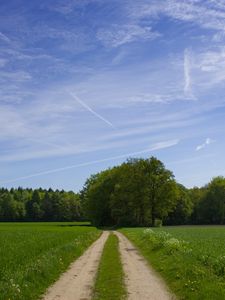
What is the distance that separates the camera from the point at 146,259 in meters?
31.1

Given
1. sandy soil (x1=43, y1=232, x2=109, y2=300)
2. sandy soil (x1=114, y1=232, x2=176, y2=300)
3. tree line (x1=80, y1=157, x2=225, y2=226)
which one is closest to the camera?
sandy soil (x1=114, y1=232, x2=176, y2=300)

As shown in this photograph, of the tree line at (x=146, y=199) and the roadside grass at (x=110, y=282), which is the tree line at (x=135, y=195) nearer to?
the tree line at (x=146, y=199)

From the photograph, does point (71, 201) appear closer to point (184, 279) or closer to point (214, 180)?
point (214, 180)

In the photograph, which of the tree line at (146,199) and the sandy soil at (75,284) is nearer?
the sandy soil at (75,284)

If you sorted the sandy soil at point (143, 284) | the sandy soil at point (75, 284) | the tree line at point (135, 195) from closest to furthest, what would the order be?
the sandy soil at point (143, 284)
the sandy soil at point (75, 284)
the tree line at point (135, 195)

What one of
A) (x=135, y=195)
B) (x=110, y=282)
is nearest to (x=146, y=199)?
(x=135, y=195)

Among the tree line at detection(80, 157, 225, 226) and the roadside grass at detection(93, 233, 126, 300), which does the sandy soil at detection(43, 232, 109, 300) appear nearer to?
the roadside grass at detection(93, 233, 126, 300)

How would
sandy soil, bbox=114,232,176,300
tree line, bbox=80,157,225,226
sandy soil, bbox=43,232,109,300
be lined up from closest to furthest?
sandy soil, bbox=114,232,176,300 → sandy soil, bbox=43,232,109,300 → tree line, bbox=80,157,225,226

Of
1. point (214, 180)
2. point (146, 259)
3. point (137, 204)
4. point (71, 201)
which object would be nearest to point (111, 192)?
point (137, 204)

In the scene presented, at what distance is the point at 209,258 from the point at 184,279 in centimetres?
466

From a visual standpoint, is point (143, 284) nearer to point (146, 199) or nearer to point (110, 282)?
point (110, 282)

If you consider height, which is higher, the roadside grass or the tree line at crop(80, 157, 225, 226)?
the tree line at crop(80, 157, 225, 226)

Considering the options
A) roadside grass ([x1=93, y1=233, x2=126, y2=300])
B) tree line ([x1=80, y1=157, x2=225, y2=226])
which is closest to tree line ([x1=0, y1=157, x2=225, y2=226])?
tree line ([x1=80, y1=157, x2=225, y2=226])

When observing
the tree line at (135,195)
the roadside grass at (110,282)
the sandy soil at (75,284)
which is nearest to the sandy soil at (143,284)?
the roadside grass at (110,282)
